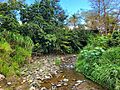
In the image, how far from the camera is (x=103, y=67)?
667 cm

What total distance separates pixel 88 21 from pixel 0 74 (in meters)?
12.0

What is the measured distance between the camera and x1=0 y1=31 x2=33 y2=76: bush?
7.90m

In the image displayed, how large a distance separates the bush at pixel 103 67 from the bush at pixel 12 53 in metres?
2.41

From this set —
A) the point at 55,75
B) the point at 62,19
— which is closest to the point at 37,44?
the point at 62,19

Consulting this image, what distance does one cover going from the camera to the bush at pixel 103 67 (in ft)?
19.3

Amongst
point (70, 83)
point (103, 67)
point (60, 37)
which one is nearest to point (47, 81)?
point (70, 83)

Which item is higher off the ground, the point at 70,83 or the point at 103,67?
the point at 103,67

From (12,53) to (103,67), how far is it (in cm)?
407

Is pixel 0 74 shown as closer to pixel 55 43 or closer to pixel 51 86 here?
pixel 51 86

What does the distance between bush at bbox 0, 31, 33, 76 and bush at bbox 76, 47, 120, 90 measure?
2411 millimetres

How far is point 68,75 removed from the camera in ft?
26.5

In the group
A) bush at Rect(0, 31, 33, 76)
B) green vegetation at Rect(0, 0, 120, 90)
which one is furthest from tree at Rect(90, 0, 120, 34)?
bush at Rect(0, 31, 33, 76)

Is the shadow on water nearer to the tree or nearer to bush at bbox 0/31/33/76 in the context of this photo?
bush at bbox 0/31/33/76

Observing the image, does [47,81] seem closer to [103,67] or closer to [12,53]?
[103,67]
